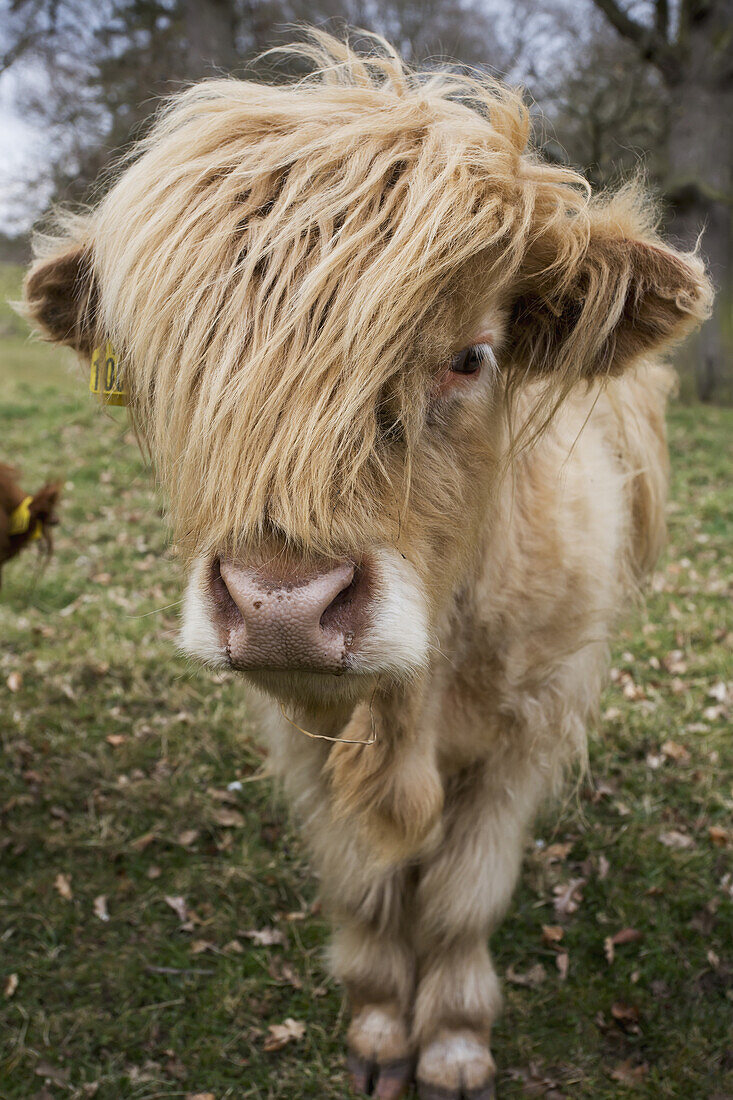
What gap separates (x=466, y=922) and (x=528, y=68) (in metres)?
10.4

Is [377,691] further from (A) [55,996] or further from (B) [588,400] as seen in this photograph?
(A) [55,996]

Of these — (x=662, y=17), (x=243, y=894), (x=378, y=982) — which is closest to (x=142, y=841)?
(x=243, y=894)

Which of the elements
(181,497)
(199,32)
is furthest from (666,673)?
(199,32)

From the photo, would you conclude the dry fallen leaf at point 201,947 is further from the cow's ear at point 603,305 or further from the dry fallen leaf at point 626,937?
the cow's ear at point 603,305

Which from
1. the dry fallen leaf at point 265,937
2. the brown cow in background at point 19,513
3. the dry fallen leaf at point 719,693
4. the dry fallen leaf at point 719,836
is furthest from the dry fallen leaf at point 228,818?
the dry fallen leaf at point 719,693

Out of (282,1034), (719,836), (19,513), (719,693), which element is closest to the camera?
(282,1034)

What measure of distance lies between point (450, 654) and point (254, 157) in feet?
4.08

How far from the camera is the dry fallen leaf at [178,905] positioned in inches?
127

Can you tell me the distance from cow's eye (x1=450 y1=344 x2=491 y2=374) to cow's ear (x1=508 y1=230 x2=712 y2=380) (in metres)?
0.16

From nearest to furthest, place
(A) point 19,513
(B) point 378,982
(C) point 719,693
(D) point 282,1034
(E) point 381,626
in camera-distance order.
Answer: (E) point 381,626 → (B) point 378,982 → (D) point 282,1034 → (A) point 19,513 → (C) point 719,693

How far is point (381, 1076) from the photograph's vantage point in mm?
2576

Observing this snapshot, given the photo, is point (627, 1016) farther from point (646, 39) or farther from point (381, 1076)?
point (646, 39)

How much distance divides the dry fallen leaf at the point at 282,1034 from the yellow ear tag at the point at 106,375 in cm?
216

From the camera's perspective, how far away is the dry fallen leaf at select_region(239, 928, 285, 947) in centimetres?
312
